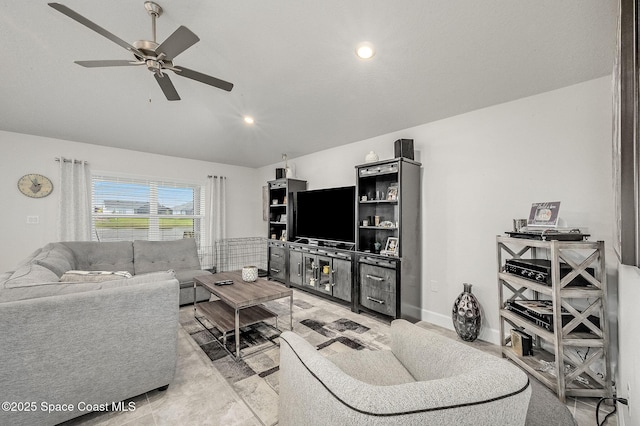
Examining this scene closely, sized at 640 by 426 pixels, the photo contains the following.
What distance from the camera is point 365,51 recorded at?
1.87 m

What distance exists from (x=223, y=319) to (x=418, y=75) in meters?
2.88

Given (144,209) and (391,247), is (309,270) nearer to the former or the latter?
(391,247)

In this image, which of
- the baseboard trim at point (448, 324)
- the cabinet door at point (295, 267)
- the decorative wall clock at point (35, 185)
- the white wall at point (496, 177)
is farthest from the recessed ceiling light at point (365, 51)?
the decorative wall clock at point (35, 185)

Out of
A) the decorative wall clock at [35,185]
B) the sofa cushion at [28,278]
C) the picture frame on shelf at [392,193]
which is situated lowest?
the sofa cushion at [28,278]

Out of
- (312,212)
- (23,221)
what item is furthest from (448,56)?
(23,221)

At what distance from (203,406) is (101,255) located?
301cm

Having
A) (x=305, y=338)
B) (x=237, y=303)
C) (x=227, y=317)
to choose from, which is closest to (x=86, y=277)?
(x=237, y=303)

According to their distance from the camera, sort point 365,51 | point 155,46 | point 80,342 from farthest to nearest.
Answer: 1. point 365,51
2. point 155,46
3. point 80,342

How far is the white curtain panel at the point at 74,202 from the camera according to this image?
3979mm

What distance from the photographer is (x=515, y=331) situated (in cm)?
226

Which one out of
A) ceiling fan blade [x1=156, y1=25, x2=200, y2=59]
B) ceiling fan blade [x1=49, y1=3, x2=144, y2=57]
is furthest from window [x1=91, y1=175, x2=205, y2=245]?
ceiling fan blade [x1=156, y1=25, x2=200, y2=59]

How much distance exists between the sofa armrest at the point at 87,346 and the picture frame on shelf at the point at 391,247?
7.76 ft

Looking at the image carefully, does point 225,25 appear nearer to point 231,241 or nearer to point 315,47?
point 315,47

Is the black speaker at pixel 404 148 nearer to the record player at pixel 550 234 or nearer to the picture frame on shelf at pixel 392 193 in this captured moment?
the picture frame on shelf at pixel 392 193
